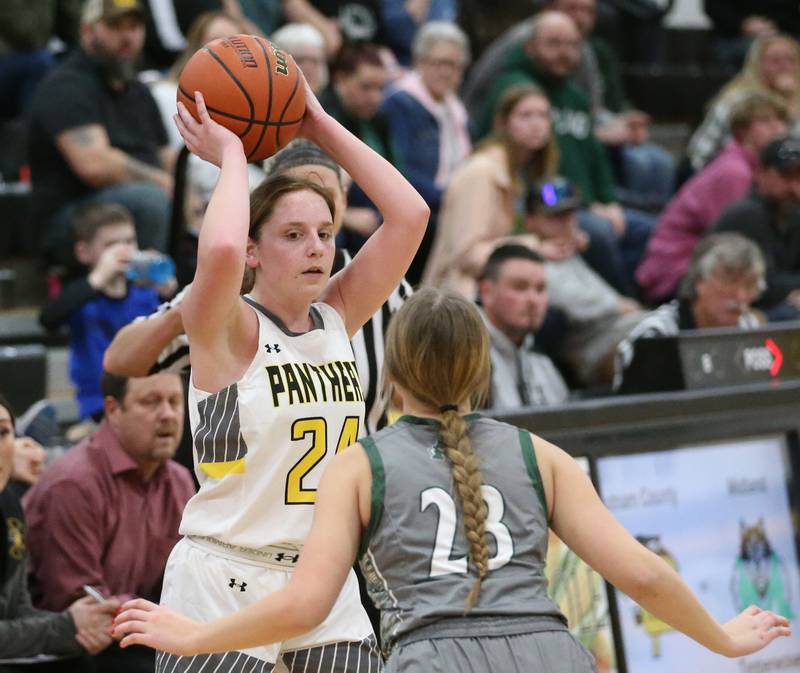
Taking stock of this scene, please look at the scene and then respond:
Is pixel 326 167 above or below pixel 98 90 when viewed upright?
below

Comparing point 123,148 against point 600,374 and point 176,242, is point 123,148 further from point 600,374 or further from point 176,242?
point 600,374

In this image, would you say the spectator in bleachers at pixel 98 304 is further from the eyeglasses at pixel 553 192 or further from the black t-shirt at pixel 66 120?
the eyeglasses at pixel 553 192

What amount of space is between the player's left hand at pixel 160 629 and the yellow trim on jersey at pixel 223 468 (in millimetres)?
482

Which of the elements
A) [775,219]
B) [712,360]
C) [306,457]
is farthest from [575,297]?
[306,457]

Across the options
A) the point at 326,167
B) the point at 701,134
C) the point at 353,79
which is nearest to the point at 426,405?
the point at 326,167

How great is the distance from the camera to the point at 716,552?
563cm

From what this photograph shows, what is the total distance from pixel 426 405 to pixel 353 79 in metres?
5.59

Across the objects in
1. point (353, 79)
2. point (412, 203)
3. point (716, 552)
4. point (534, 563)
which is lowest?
point (716, 552)

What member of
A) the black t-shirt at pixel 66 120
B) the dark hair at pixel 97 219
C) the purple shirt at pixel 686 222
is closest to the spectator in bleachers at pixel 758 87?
the purple shirt at pixel 686 222

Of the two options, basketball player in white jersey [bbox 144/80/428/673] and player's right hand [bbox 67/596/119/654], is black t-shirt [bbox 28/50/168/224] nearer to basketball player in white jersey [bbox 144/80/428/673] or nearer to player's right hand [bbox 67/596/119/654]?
player's right hand [bbox 67/596/119/654]

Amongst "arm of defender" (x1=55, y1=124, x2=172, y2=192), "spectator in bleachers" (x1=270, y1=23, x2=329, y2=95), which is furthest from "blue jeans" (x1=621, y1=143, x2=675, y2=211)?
"arm of defender" (x1=55, y1=124, x2=172, y2=192)

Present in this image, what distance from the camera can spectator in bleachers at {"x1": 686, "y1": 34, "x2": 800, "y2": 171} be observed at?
395 inches

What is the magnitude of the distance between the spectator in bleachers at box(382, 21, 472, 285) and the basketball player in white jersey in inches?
203

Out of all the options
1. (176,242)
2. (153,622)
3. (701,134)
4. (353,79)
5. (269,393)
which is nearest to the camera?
(153,622)
